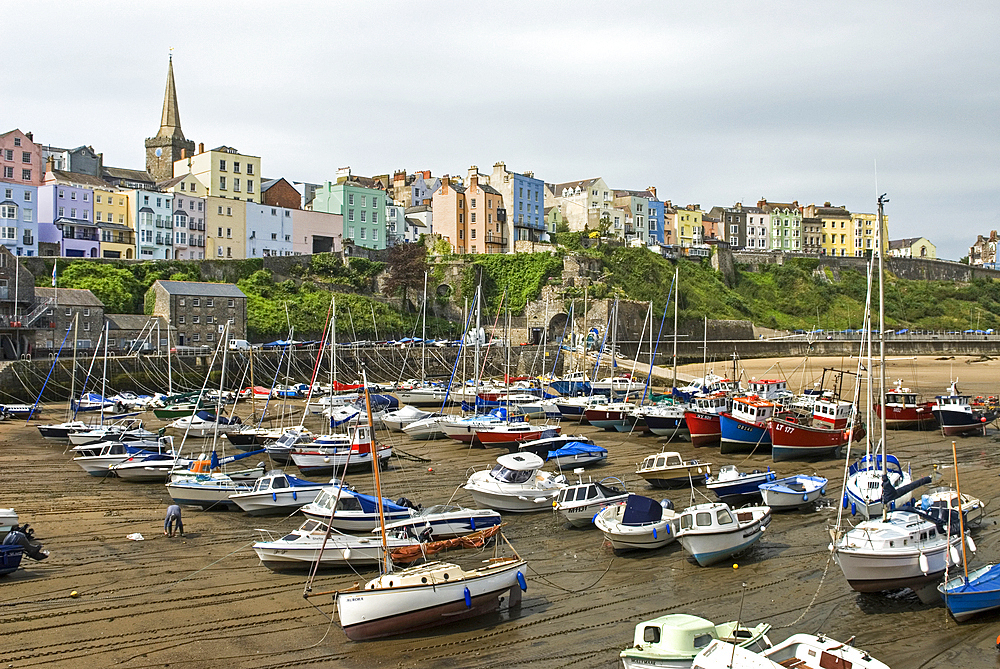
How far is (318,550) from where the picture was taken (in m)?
16.8

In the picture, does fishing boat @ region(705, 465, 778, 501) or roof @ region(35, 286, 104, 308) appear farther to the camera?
roof @ region(35, 286, 104, 308)

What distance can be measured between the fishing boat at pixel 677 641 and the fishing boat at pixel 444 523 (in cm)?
677

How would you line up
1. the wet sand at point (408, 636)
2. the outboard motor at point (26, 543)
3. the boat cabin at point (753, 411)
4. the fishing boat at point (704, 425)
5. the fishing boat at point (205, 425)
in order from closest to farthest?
the wet sand at point (408, 636), the outboard motor at point (26, 543), the boat cabin at point (753, 411), the fishing boat at point (704, 425), the fishing boat at point (205, 425)

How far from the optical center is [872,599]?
50.4ft

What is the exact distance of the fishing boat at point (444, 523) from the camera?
17844 millimetres

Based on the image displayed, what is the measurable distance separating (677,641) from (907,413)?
29626 mm

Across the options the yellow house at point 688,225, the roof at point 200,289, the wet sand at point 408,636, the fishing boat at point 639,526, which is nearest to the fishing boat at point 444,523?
the wet sand at point 408,636

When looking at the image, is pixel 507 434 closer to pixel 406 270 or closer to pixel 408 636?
pixel 408 636

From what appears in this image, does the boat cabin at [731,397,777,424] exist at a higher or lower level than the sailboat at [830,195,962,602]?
higher

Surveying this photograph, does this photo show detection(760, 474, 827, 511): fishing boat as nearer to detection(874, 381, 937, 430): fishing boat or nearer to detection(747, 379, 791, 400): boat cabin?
detection(747, 379, 791, 400): boat cabin

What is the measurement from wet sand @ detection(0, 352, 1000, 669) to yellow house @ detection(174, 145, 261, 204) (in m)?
58.1

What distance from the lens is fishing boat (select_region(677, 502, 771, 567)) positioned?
17.3 metres

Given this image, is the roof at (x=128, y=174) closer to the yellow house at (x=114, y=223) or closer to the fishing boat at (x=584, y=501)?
the yellow house at (x=114, y=223)

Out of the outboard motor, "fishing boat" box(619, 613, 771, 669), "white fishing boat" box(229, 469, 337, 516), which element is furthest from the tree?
"fishing boat" box(619, 613, 771, 669)
